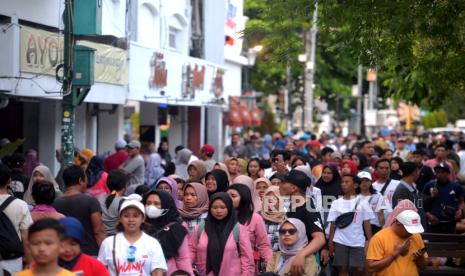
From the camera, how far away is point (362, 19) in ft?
40.6

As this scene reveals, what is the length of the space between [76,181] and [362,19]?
430cm

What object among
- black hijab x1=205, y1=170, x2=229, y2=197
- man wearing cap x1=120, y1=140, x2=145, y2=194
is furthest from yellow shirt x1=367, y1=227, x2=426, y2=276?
man wearing cap x1=120, y1=140, x2=145, y2=194

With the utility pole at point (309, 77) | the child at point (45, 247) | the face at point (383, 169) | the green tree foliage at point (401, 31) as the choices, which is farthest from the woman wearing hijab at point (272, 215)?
the utility pole at point (309, 77)

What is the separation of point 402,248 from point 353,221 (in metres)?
2.88

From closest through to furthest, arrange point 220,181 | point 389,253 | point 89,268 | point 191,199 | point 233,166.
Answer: point 89,268 → point 389,253 → point 191,199 → point 220,181 → point 233,166

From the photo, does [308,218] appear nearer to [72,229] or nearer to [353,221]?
[353,221]

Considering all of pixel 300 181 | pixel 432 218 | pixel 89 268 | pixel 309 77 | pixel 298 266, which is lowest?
pixel 432 218

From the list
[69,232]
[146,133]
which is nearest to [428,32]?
[69,232]

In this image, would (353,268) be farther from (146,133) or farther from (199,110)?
(199,110)

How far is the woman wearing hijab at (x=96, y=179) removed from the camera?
41.0ft

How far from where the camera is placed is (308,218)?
32.5 feet

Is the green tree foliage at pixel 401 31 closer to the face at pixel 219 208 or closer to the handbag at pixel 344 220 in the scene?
the handbag at pixel 344 220

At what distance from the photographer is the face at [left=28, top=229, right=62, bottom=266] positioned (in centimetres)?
632

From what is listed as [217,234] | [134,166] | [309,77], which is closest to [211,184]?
[217,234]
